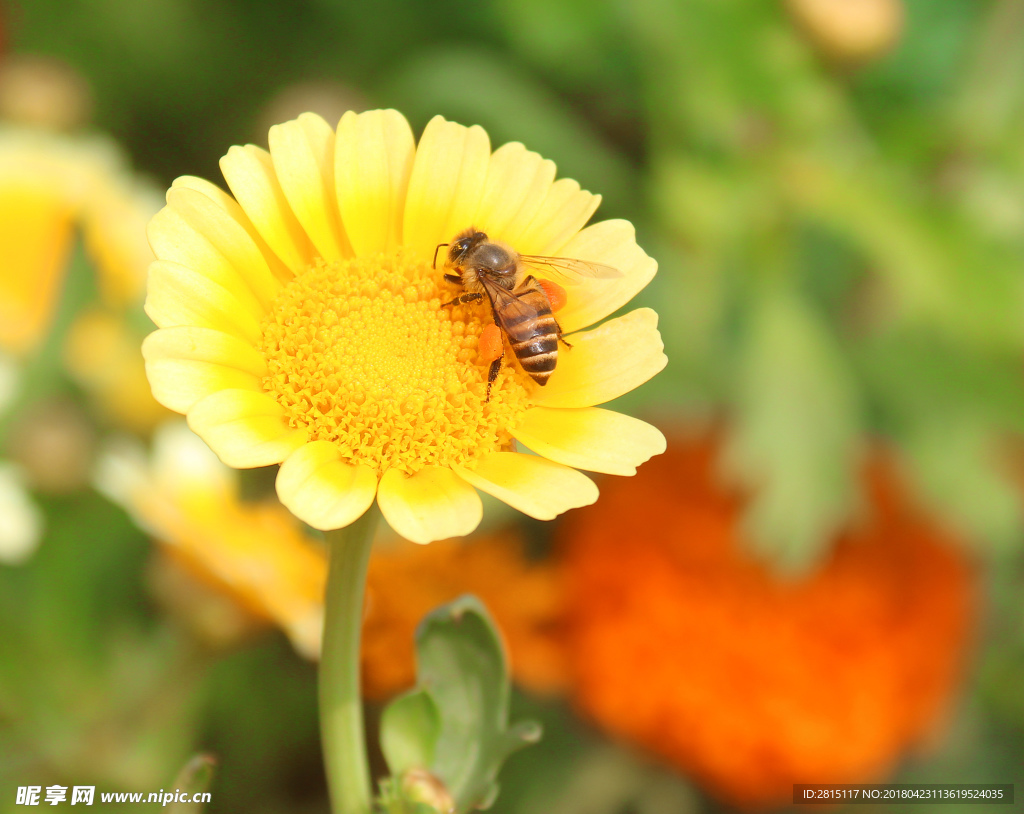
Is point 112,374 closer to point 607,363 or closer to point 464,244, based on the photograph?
point 464,244

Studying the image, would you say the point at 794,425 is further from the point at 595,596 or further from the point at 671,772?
the point at 671,772

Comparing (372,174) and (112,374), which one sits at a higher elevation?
(112,374)

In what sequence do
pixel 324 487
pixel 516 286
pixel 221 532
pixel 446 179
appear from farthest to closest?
pixel 221 532 → pixel 516 286 → pixel 446 179 → pixel 324 487

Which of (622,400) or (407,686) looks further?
(622,400)

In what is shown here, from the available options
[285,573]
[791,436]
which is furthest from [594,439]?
[791,436]

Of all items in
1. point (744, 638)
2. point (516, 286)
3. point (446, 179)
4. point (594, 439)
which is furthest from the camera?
point (744, 638)

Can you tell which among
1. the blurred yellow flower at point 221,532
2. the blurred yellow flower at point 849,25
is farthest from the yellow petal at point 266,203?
the blurred yellow flower at point 849,25

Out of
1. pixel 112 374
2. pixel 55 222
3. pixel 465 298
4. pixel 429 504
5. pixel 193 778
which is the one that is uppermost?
pixel 55 222

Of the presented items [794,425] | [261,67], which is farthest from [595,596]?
[261,67]
